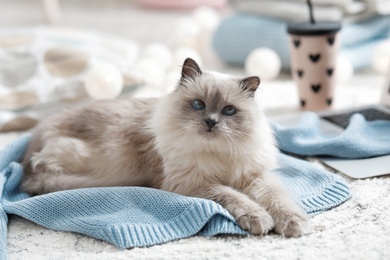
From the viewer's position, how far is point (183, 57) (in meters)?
2.53

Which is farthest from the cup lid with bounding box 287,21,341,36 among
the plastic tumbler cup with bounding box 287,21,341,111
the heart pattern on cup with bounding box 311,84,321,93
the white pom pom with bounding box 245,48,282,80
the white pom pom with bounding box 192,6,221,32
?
→ the white pom pom with bounding box 192,6,221,32

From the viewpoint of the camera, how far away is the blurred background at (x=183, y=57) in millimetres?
2174

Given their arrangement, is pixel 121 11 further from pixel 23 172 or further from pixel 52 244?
pixel 52 244

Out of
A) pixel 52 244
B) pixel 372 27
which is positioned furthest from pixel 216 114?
pixel 372 27

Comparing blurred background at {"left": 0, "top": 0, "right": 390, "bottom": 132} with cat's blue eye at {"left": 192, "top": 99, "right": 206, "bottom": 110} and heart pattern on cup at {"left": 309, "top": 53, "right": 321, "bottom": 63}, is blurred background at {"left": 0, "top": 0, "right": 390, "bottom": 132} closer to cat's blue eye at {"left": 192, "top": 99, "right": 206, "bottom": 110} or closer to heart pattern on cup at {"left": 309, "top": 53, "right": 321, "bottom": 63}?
heart pattern on cup at {"left": 309, "top": 53, "right": 321, "bottom": 63}

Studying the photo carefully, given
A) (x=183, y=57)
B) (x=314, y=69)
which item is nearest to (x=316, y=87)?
(x=314, y=69)

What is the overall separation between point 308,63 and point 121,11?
95.2 inches

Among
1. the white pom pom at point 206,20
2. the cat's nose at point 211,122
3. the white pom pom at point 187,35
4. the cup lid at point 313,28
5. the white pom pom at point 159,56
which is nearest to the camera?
the cat's nose at point 211,122

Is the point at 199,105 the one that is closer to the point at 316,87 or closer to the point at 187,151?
the point at 187,151

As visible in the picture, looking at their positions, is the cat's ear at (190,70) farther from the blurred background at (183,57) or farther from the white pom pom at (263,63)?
the white pom pom at (263,63)

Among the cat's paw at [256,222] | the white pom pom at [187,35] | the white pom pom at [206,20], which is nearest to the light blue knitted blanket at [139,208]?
the cat's paw at [256,222]

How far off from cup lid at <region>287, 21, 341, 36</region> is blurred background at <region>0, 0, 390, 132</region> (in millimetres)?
279

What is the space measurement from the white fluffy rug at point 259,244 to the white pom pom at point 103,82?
82 cm

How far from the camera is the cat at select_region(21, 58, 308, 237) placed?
1301 millimetres
